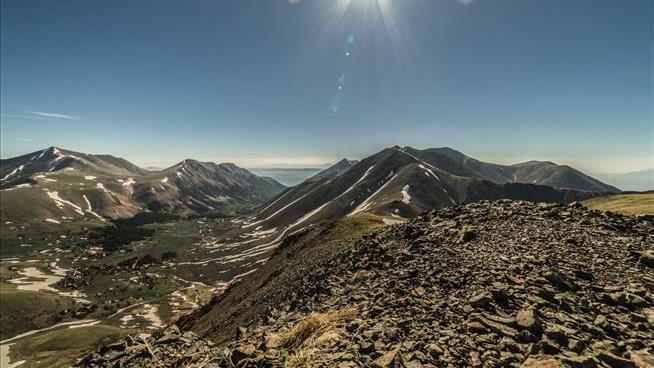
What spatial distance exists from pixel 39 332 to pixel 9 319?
72.2ft

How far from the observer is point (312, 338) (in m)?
12.2

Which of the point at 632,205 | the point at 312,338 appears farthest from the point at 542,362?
the point at 632,205

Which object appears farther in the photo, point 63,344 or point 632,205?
point 63,344

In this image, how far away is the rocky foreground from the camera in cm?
1044

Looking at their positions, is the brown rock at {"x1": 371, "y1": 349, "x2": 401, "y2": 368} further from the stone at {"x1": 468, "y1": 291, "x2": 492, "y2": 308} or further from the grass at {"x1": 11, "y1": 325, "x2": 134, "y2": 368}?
the grass at {"x1": 11, "y1": 325, "x2": 134, "y2": 368}

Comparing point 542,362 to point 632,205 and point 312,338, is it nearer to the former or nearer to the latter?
point 312,338

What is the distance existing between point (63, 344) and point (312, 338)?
5007 inches

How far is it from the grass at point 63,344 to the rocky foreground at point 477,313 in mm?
102920

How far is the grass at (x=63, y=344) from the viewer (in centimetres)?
9162

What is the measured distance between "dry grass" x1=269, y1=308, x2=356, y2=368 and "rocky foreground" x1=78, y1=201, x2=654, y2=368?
0.04 meters

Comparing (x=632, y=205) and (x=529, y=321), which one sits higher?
(x=632, y=205)

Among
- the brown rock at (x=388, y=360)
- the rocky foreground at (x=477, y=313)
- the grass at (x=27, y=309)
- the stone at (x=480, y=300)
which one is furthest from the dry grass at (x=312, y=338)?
the grass at (x=27, y=309)

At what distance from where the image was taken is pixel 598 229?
75.3 feet

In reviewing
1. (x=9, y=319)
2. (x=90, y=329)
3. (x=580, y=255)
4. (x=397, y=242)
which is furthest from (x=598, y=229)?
(x=9, y=319)
